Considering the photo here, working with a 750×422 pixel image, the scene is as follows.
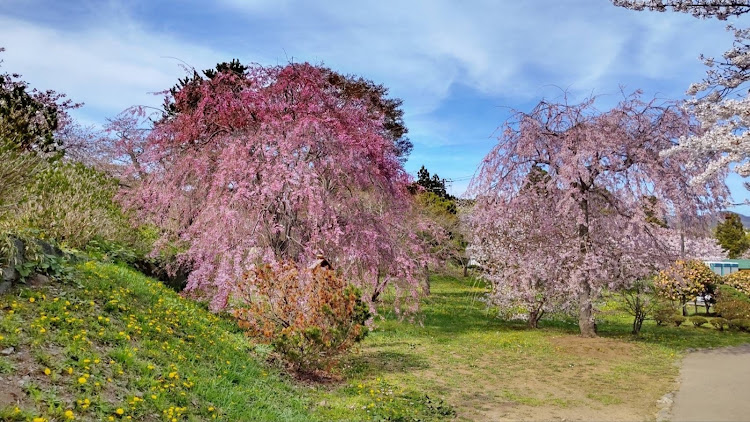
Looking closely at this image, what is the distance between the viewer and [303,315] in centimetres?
875

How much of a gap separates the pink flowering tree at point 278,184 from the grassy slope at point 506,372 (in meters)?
2.06

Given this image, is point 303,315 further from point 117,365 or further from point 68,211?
point 68,211

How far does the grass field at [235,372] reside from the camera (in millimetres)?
5270

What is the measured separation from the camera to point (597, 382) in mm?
9805

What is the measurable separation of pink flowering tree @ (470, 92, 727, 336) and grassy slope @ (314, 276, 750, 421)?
1.99 m

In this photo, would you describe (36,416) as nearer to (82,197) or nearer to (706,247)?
(82,197)

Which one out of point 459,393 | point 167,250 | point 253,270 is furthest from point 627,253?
point 167,250

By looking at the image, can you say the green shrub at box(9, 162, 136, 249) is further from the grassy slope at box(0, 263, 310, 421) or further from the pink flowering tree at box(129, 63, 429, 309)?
the grassy slope at box(0, 263, 310, 421)

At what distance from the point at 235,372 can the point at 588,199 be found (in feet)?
35.6

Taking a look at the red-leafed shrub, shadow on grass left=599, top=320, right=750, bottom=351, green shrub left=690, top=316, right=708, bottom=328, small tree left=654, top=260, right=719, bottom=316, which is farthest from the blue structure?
the red-leafed shrub

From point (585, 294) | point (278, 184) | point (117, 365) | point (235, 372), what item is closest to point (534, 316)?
point (585, 294)

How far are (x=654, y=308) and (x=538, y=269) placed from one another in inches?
196

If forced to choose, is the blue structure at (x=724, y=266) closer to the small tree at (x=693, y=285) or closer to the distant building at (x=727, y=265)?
the distant building at (x=727, y=265)

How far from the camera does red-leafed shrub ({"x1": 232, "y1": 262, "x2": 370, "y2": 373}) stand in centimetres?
859
